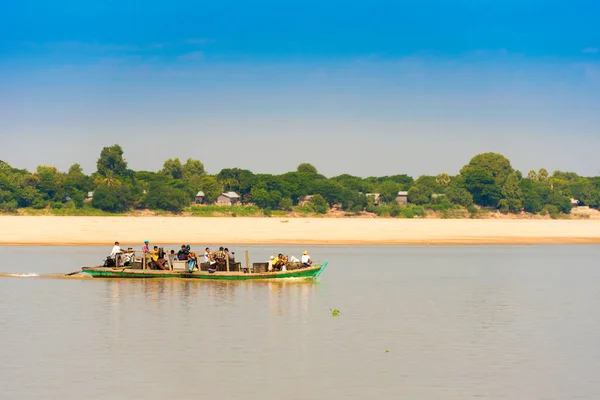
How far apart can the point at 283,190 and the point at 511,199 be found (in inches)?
1551

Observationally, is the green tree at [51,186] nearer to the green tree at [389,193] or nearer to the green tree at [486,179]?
the green tree at [389,193]

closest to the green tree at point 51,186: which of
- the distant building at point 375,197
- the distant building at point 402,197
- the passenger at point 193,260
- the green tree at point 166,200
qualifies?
the green tree at point 166,200

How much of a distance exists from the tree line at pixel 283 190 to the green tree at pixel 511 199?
0.17 metres

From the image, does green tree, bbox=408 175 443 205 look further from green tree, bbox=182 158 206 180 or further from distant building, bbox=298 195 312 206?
green tree, bbox=182 158 206 180

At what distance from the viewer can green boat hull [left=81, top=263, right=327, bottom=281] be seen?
41.7m

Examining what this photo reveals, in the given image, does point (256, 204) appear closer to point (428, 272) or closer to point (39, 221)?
point (39, 221)

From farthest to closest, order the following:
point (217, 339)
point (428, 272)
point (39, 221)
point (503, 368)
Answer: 1. point (39, 221)
2. point (428, 272)
3. point (217, 339)
4. point (503, 368)

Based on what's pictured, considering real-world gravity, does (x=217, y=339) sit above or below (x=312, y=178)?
below

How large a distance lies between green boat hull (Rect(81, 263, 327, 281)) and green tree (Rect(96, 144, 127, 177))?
11439 cm

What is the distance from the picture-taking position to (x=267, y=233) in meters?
85.8

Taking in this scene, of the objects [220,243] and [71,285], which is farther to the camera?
[220,243]

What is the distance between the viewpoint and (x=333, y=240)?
79500 millimetres

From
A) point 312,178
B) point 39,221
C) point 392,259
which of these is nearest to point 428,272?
point 392,259

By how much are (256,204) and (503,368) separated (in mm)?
123130
